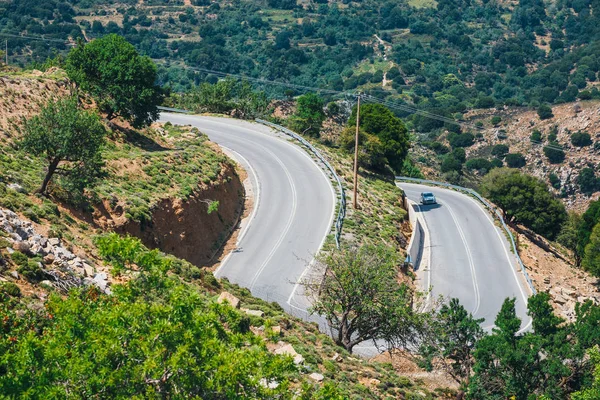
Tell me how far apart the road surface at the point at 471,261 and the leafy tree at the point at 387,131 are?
4679 mm

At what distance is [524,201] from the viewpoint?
2815 inches

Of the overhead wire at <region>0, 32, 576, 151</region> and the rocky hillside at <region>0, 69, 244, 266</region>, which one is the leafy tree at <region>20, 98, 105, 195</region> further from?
the overhead wire at <region>0, 32, 576, 151</region>

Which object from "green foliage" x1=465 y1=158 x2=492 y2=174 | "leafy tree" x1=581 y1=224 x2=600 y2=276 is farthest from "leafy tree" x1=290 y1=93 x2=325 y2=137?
"green foliage" x1=465 y1=158 x2=492 y2=174

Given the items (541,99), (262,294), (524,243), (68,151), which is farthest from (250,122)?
(541,99)

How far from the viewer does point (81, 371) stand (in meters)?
15.8

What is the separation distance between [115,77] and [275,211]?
13794mm

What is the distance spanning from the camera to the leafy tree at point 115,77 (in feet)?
169

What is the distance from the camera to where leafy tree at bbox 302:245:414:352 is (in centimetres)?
3247

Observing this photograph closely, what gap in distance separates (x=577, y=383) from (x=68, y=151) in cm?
2330

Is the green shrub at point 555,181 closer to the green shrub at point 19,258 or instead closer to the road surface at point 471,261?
the road surface at point 471,261

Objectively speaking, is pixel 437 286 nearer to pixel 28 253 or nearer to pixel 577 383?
pixel 577 383

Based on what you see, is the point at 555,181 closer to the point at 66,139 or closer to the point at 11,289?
the point at 66,139

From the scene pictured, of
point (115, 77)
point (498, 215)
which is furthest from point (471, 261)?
point (115, 77)

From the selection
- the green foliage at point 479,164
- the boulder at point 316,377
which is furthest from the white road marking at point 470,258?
the green foliage at point 479,164
